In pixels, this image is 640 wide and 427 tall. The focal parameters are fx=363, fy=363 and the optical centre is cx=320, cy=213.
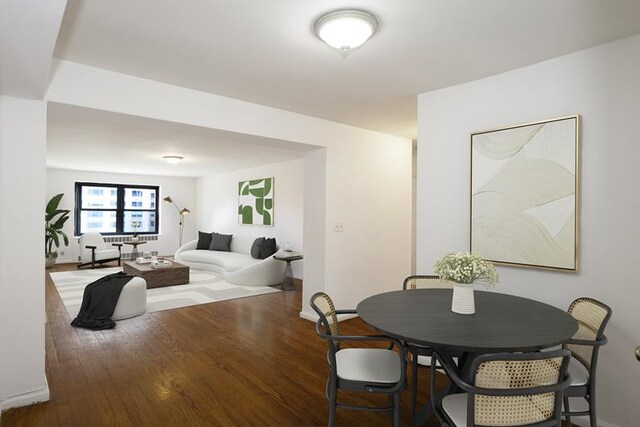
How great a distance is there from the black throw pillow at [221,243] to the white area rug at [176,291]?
126 centimetres

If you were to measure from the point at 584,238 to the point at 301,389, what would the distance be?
2.24 meters

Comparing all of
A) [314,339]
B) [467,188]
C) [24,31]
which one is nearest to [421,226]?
[467,188]

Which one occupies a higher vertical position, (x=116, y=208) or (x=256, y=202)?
(x=256, y=202)

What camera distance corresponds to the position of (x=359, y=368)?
2.03 meters

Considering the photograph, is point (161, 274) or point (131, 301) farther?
point (161, 274)

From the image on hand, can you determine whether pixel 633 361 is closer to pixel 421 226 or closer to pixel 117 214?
pixel 421 226

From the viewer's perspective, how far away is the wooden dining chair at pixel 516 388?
1.40 metres

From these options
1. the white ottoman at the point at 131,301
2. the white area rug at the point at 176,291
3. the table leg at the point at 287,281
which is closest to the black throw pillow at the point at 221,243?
the white area rug at the point at 176,291

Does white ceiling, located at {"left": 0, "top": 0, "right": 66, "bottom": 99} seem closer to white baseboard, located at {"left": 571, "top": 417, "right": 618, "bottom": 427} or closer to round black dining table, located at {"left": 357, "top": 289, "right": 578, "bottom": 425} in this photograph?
round black dining table, located at {"left": 357, "top": 289, "right": 578, "bottom": 425}

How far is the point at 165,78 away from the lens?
9.73ft

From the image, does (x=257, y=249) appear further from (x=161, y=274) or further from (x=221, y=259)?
A: (x=161, y=274)

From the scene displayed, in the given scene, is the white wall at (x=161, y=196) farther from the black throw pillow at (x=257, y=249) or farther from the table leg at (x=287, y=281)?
the table leg at (x=287, y=281)

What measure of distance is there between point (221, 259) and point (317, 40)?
5711mm

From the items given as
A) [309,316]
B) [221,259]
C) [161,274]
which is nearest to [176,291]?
[161,274]
